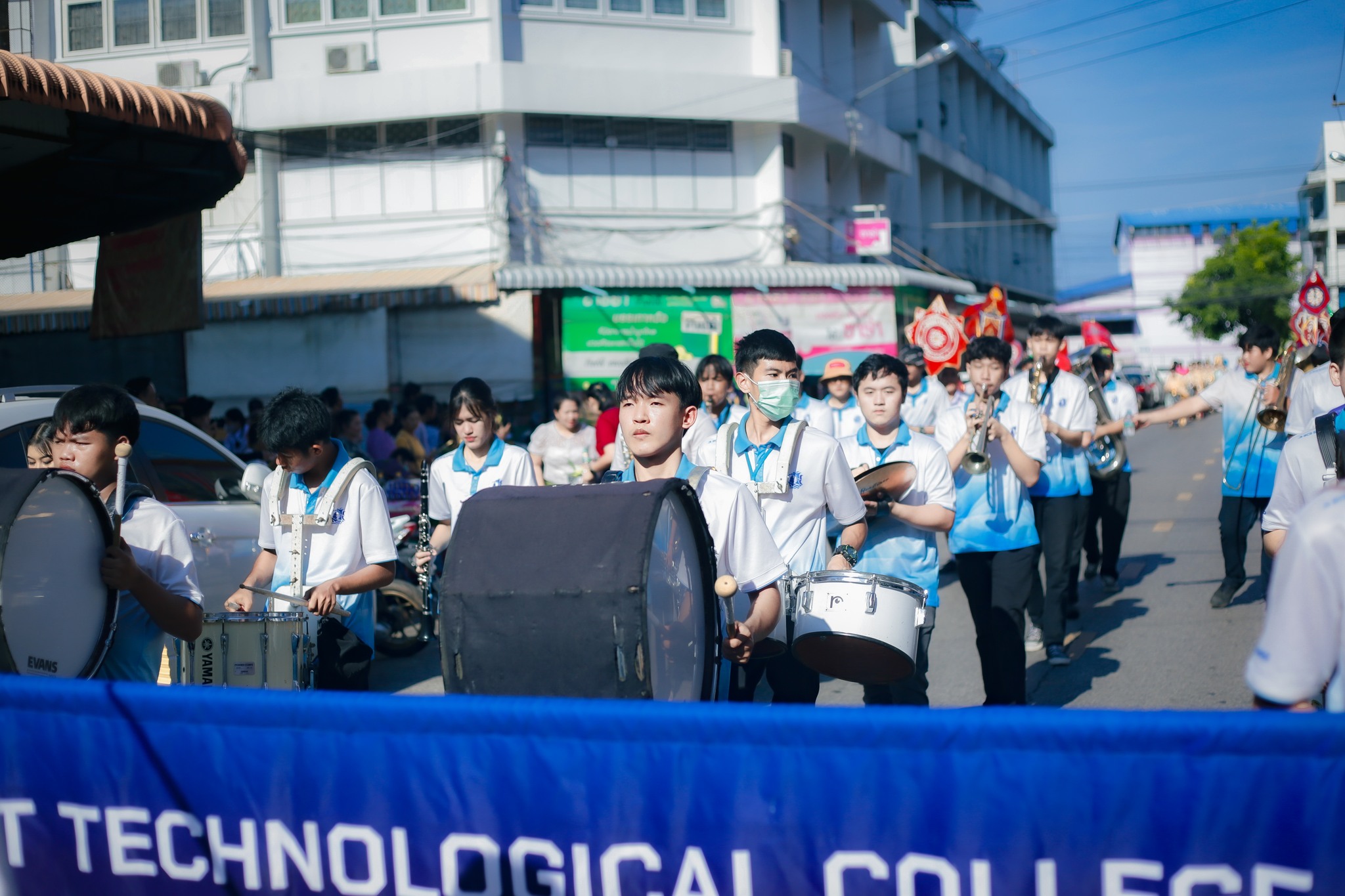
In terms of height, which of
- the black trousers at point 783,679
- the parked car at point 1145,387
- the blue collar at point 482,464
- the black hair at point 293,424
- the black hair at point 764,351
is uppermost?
the parked car at point 1145,387

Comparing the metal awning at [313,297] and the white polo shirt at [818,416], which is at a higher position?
the metal awning at [313,297]

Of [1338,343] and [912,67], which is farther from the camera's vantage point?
[912,67]

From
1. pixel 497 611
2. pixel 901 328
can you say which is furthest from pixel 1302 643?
pixel 901 328

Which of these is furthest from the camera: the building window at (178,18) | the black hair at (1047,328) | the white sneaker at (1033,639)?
the building window at (178,18)

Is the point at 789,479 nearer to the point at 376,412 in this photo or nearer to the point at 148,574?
the point at 148,574

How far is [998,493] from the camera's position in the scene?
5832 mm

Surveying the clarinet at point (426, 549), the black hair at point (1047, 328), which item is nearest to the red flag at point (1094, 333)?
the black hair at point (1047, 328)

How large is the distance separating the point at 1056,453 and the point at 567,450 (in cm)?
391

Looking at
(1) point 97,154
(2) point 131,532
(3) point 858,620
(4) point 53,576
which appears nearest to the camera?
(4) point 53,576

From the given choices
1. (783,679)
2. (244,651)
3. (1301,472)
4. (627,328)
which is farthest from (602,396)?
(627,328)

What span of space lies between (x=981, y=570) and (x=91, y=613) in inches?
161

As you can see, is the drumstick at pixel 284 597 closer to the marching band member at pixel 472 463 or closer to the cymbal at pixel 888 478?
the marching band member at pixel 472 463

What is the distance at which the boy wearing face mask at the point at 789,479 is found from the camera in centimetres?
416

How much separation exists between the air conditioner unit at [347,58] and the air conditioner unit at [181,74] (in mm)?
2560
